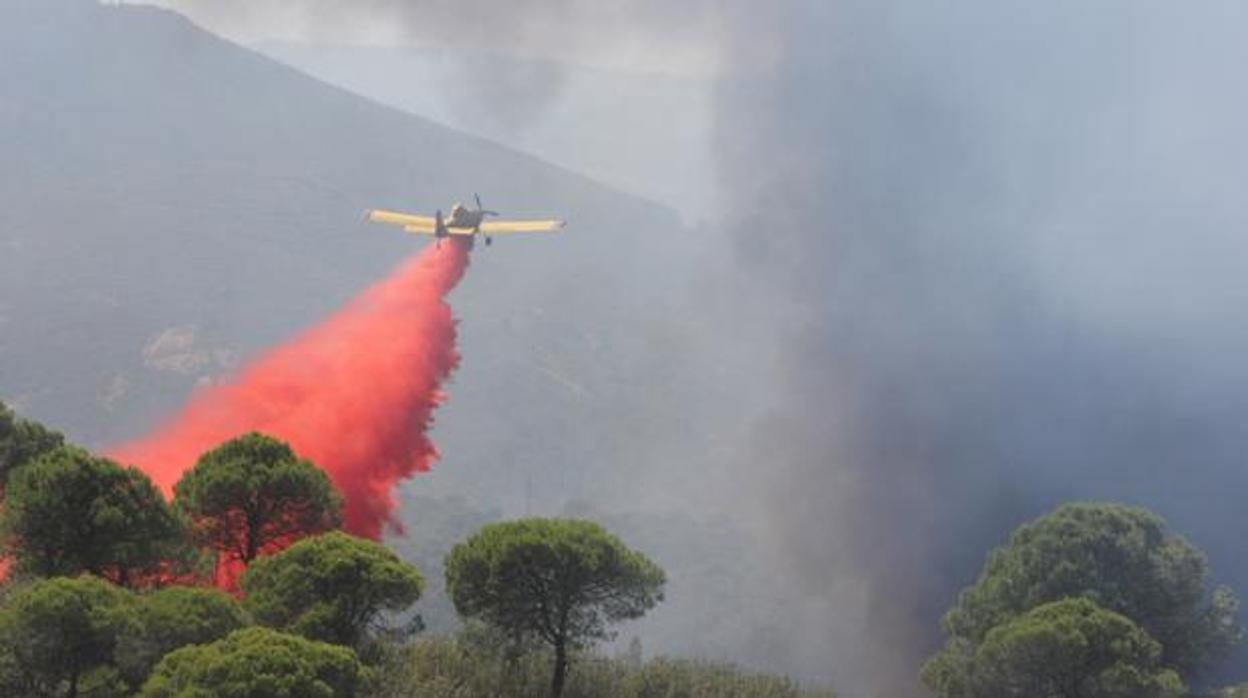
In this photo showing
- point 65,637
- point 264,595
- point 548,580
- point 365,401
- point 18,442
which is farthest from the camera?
point 365,401

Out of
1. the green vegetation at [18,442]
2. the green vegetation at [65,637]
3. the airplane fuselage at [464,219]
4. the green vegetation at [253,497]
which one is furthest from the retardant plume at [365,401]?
the green vegetation at [65,637]

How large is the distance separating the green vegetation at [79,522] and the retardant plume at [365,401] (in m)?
34.5

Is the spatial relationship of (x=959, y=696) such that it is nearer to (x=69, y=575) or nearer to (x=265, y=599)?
(x=265, y=599)

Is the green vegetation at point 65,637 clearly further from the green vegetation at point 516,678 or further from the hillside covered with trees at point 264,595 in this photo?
the green vegetation at point 516,678

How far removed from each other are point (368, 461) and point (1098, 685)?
2332 inches

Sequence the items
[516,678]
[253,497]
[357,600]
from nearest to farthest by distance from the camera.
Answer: [357,600]
[516,678]
[253,497]

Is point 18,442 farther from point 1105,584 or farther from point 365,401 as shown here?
point 1105,584

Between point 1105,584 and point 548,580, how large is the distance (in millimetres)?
38347

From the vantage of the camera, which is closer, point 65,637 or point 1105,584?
point 65,637

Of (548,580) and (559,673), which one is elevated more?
(548,580)

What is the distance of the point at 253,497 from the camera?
6644 cm

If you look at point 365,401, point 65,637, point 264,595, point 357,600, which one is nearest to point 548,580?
point 357,600

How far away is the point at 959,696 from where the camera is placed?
73.2 metres

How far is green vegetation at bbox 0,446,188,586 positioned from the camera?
58.6 metres
